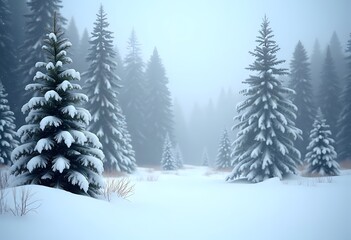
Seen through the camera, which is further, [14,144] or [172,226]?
[14,144]

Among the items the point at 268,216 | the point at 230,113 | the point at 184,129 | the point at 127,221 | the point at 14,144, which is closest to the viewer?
the point at 127,221

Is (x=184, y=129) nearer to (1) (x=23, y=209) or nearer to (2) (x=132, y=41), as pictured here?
(2) (x=132, y=41)

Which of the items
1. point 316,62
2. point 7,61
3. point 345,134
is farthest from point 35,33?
point 316,62

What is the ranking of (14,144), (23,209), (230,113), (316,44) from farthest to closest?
(230,113) → (316,44) → (14,144) → (23,209)

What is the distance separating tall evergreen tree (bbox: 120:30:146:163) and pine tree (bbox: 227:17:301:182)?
78.4 feet

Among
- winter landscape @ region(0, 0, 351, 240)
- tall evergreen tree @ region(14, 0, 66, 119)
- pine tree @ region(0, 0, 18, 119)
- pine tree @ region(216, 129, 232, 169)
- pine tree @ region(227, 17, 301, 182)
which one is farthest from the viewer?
pine tree @ region(216, 129, 232, 169)

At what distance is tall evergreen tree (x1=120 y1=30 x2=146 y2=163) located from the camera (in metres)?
37.0

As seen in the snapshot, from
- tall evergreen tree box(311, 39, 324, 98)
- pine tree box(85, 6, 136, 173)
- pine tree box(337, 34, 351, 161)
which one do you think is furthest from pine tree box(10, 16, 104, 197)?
tall evergreen tree box(311, 39, 324, 98)

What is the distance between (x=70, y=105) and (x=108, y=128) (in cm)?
1384

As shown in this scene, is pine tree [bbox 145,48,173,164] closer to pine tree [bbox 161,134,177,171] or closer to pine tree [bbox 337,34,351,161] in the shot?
pine tree [bbox 161,134,177,171]

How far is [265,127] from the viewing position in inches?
550

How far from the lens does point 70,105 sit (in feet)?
20.6

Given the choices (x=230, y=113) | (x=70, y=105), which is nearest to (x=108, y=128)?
(x=70, y=105)

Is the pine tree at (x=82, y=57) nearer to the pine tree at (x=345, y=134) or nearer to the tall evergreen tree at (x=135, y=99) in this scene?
the tall evergreen tree at (x=135, y=99)
